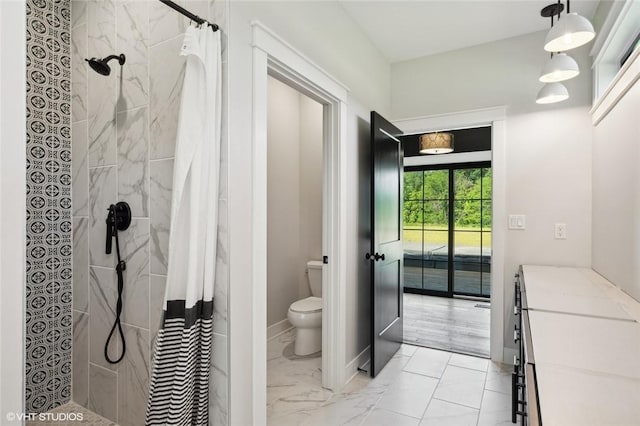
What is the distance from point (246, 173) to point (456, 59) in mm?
2549

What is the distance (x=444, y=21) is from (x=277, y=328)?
321 centimetres

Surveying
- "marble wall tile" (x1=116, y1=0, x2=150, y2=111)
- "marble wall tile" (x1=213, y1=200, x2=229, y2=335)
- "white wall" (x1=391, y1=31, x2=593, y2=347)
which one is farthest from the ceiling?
"marble wall tile" (x1=213, y1=200, x2=229, y2=335)

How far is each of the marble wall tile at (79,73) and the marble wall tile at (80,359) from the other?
1271 millimetres

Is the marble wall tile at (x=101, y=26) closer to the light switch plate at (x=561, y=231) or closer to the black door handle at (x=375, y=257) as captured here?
the black door handle at (x=375, y=257)

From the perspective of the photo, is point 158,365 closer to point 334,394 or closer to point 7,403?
point 7,403

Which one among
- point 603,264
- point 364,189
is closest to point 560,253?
point 603,264

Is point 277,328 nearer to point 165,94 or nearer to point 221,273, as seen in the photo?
point 221,273

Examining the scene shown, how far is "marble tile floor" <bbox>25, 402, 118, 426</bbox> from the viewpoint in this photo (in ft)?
6.53

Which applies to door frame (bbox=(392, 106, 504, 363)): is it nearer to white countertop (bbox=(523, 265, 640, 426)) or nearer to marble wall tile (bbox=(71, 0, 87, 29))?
white countertop (bbox=(523, 265, 640, 426))

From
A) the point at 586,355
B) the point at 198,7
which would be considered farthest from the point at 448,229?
the point at 198,7

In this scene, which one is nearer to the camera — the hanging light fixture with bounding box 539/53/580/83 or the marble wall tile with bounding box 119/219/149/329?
the marble wall tile with bounding box 119/219/149/329

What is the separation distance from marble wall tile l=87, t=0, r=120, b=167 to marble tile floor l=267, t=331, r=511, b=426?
6.31 feet

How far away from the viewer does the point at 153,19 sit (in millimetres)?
1765

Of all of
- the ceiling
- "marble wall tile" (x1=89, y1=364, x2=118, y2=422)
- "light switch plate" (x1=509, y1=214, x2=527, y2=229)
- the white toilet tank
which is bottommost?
"marble wall tile" (x1=89, y1=364, x2=118, y2=422)
